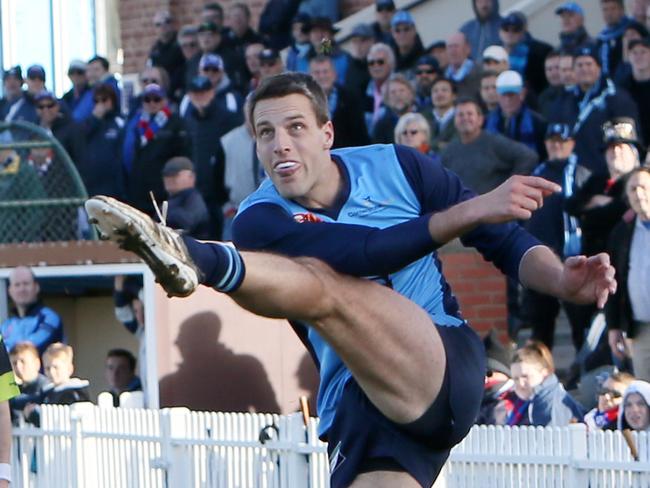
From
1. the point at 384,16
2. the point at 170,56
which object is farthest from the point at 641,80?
the point at 170,56

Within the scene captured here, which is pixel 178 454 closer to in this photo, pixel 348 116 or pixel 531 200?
pixel 348 116

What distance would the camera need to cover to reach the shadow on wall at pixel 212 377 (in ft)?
35.6

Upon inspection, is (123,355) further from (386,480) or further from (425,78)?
(386,480)

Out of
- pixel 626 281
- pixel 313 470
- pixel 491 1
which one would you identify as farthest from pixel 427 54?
pixel 313 470

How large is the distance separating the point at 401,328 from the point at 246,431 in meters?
4.29

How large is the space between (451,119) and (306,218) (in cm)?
598

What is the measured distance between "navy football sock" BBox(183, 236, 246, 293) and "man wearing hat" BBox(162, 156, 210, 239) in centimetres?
672

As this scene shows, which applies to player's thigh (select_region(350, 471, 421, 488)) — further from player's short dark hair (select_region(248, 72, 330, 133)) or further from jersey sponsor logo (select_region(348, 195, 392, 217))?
player's short dark hair (select_region(248, 72, 330, 133))

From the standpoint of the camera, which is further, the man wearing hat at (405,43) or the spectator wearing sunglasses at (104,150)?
the spectator wearing sunglasses at (104,150)

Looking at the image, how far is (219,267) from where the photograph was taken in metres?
4.74

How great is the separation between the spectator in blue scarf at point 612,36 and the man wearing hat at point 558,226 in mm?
982

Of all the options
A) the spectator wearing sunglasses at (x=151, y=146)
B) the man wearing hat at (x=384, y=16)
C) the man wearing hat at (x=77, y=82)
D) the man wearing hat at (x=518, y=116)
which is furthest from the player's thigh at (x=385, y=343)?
the man wearing hat at (x=77, y=82)

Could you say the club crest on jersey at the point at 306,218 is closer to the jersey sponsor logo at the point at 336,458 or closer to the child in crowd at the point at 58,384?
the jersey sponsor logo at the point at 336,458

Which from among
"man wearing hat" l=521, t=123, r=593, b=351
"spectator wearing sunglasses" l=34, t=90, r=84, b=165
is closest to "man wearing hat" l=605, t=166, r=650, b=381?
"man wearing hat" l=521, t=123, r=593, b=351
